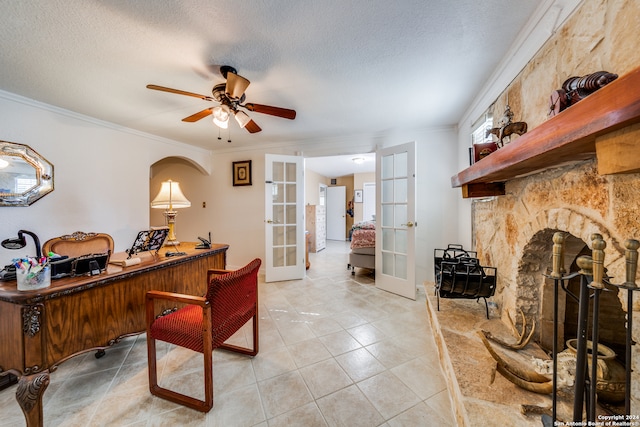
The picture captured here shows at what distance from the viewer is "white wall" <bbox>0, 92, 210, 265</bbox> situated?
232cm

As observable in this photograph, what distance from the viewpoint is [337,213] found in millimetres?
8164

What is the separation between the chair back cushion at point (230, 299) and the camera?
53.8 inches

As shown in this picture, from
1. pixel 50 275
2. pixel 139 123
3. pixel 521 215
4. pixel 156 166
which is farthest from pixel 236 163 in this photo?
pixel 521 215

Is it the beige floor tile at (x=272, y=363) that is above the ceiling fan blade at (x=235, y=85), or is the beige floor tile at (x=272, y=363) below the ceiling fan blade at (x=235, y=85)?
below

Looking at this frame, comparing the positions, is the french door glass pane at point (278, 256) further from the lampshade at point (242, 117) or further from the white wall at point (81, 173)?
the lampshade at point (242, 117)

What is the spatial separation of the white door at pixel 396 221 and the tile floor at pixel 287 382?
70 cm

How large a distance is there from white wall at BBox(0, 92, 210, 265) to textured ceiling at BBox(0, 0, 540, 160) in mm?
263

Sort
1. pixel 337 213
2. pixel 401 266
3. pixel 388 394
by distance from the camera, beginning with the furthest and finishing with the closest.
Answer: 1. pixel 337 213
2. pixel 401 266
3. pixel 388 394

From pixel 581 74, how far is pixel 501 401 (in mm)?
1547

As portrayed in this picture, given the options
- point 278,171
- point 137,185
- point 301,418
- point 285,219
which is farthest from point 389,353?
point 137,185

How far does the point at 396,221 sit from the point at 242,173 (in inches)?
109

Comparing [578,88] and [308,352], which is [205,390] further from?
[578,88]

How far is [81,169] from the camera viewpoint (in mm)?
2773

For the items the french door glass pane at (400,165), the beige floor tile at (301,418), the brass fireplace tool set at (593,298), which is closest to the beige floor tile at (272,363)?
the beige floor tile at (301,418)
